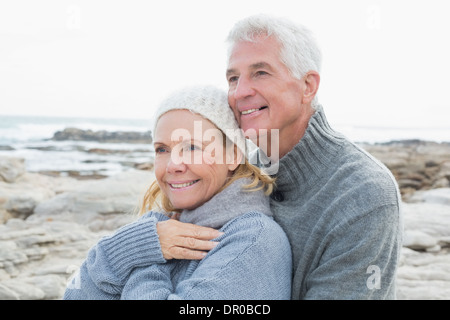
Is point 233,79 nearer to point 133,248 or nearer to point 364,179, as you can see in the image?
point 364,179

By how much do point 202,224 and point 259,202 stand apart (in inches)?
13.3

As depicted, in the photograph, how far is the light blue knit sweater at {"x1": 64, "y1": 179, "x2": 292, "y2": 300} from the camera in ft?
6.08

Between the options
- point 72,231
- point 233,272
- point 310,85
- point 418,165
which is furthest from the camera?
point 418,165

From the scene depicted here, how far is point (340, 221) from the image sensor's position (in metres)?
2.00

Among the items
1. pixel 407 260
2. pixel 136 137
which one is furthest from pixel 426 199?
pixel 136 137

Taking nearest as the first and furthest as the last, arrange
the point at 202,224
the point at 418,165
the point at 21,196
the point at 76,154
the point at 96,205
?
the point at 202,224 → the point at 96,205 → the point at 21,196 → the point at 418,165 → the point at 76,154

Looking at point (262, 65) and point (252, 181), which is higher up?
point (262, 65)

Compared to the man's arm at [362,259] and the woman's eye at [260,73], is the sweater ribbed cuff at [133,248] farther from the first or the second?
the woman's eye at [260,73]

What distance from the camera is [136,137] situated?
93.7 feet

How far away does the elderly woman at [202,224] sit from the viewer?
188 centimetres

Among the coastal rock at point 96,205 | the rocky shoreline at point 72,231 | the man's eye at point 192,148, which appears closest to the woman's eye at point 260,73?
the man's eye at point 192,148

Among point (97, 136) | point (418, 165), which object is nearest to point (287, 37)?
point (418, 165)
